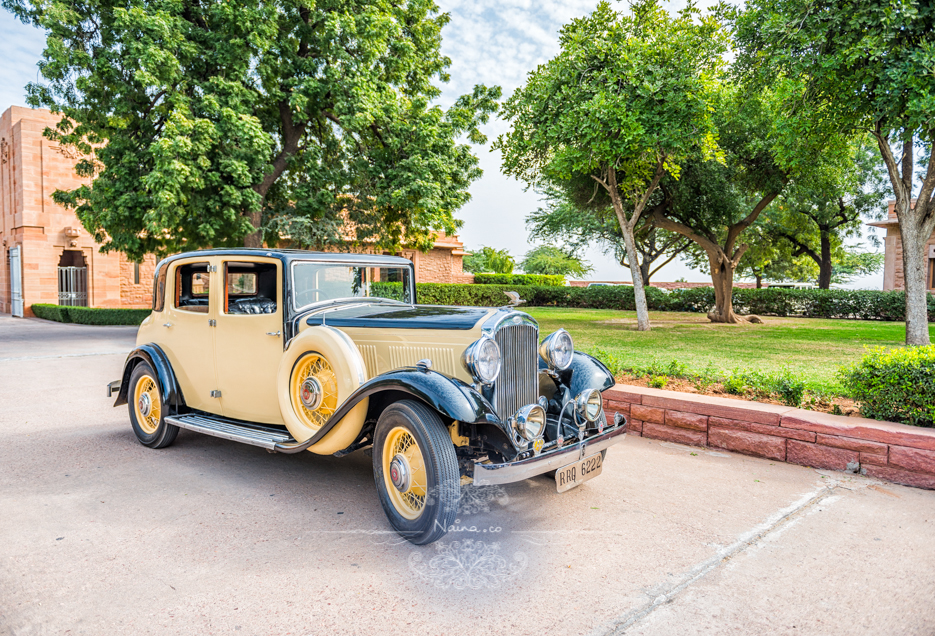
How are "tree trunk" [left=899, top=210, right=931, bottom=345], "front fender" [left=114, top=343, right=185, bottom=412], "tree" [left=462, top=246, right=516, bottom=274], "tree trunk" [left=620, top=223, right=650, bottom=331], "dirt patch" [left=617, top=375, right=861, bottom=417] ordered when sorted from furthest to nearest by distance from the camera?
"tree" [left=462, top=246, right=516, bottom=274] → "tree trunk" [left=620, top=223, right=650, bottom=331] → "tree trunk" [left=899, top=210, right=931, bottom=345] → "dirt patch" [left=617, top=375, right=861, bottom=417] → "front fender" [left=114, top=343, right=185, bottom=412]

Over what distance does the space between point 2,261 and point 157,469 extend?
26648 millimetres

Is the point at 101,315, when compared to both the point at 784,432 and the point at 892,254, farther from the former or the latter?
the point at 892,254

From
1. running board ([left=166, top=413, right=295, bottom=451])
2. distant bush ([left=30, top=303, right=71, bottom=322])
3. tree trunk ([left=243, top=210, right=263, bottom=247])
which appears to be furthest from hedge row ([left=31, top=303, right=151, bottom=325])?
running board ([left=166, top=413, right=295, bottom=451])

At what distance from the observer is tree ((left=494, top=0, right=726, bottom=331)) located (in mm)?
11625

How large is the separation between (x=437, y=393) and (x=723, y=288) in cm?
1642

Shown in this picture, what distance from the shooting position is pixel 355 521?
11.4 feet

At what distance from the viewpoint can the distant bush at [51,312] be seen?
19.1 m

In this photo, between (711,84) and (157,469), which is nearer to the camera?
(157,469)

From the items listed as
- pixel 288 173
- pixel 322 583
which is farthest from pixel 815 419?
pixel 288 173

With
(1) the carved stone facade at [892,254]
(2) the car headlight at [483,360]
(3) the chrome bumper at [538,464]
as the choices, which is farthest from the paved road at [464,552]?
(1) the carved stone facade at [892,254]

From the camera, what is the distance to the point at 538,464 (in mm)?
3131

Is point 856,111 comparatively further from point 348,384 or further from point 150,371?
point 150,371

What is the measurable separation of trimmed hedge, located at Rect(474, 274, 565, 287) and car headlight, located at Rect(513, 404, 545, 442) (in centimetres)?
2714

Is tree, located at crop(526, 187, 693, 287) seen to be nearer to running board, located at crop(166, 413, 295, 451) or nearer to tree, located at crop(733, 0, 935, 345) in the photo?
tree, located at crop(733, 0, 935, 345)
